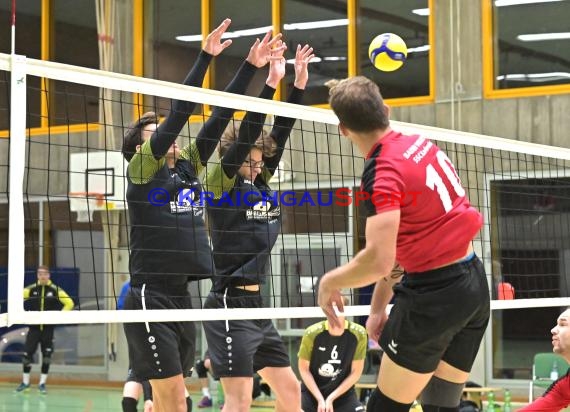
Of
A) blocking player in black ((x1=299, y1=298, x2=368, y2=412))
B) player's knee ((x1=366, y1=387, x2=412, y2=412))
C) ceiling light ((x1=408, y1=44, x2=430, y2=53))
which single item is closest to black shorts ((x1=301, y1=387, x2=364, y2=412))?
blocking player in black ((x1=299, y1=298, x2=368, y2=412))

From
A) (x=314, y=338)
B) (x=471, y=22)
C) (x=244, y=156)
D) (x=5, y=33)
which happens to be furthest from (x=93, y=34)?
(x=244, y=156)

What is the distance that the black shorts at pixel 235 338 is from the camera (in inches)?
219

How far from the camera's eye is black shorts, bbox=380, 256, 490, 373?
3.66 m

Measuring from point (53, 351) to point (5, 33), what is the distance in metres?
5.74

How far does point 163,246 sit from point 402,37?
28.6 feet

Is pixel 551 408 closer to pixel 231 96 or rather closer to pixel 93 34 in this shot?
pixel 231 96

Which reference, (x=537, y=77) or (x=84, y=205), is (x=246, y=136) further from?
(x=84, y=205)

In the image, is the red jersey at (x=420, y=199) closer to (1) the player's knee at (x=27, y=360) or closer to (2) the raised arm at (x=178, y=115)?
(2) the raised arm at (x=178, y=115)

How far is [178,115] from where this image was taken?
5098mm

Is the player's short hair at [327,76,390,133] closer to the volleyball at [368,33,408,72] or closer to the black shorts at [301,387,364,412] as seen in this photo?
the black shorts at [301,387,364,412]

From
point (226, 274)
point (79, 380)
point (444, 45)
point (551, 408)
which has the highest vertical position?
point (444, 45)

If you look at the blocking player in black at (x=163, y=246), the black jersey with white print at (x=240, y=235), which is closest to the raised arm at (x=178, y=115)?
Answer: the blocking player in black at (x=163, y=246)

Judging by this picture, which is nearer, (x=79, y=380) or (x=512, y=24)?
(x=512, y=24)

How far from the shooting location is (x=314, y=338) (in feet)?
26.5
